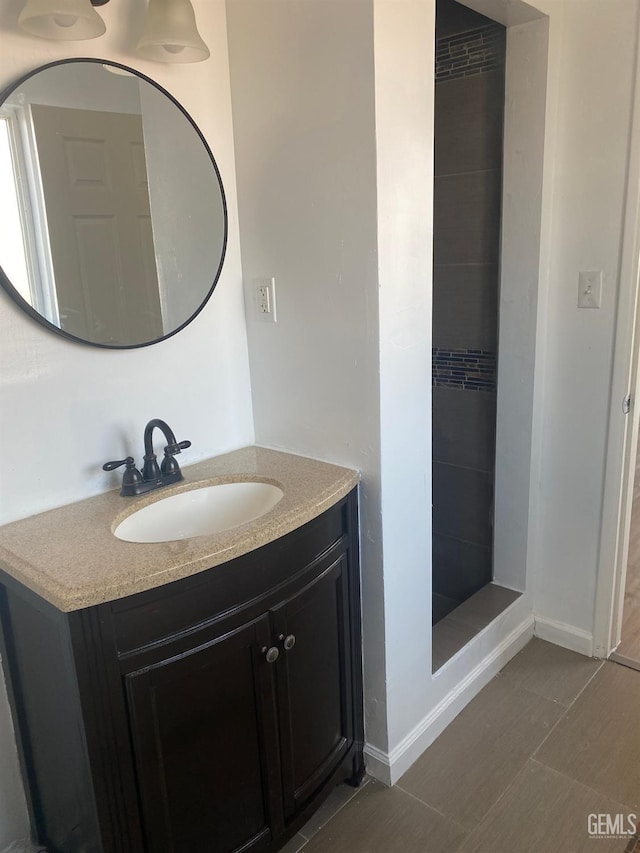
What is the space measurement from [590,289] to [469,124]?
2.37 ft

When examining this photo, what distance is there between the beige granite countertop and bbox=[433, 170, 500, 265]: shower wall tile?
1072mm

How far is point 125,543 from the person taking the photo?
4.24 feet

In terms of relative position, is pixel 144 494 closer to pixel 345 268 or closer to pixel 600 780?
pixel 345 268

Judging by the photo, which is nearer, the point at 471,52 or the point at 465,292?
the point at 471,52

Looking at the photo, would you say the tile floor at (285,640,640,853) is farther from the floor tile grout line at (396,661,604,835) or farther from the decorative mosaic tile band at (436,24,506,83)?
the decorative mosaic tile band at (436,24,506,83)

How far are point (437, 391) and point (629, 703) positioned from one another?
122 cm

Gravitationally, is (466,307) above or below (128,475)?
above

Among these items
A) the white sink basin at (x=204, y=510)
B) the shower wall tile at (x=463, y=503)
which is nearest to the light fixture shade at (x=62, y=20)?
the white sink basin at (x=204, y=510)

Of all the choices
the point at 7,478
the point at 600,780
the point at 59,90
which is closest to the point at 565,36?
the point at 59,90

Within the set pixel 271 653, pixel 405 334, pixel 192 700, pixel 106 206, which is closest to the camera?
pixel 192 700

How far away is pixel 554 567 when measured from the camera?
2.33m

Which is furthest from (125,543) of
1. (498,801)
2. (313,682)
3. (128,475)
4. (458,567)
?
(458,567)

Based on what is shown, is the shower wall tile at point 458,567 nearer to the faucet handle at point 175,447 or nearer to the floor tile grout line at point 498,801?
the floor tile grout line at point 498,801

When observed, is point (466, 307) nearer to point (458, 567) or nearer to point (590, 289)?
point (590, 289)
